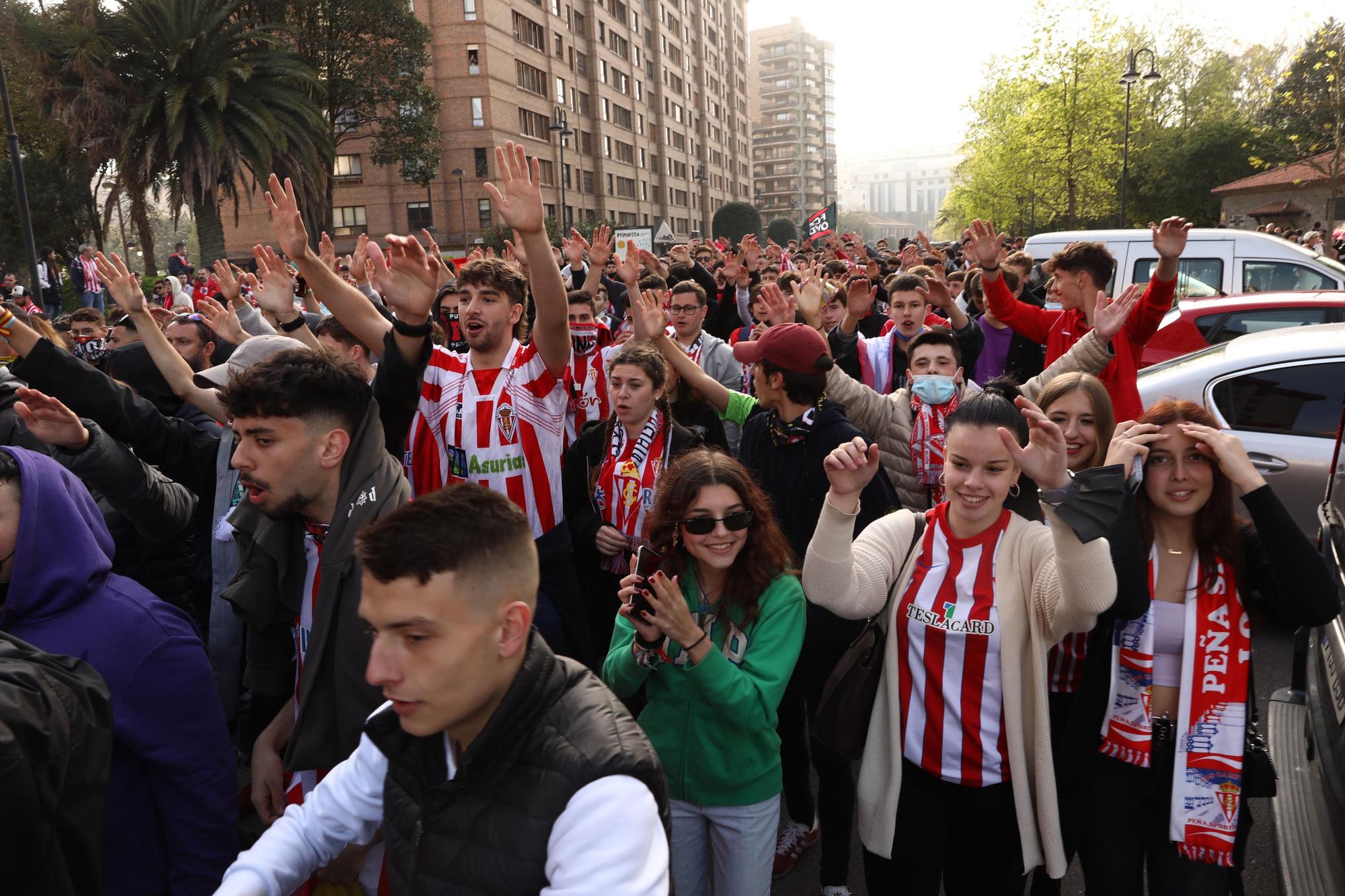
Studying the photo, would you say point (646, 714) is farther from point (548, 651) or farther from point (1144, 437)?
point (1144, 437)

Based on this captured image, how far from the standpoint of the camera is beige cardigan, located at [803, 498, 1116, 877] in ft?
7.68

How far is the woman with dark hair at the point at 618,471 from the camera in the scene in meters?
3.95

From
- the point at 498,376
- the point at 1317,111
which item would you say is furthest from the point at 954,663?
the point at 1317,111

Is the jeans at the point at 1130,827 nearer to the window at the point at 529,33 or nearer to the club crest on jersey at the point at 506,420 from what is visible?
the club crest on jersey at the point at 506,420

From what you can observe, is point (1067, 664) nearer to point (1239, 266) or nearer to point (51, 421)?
point (51, 421)

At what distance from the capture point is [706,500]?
2.69 metres

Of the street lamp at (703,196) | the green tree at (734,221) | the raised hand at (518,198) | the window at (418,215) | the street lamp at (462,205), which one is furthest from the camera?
the street lamp at (703,196)

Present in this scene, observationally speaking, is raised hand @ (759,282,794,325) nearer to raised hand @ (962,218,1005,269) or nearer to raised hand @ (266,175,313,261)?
raised hand @ (962,218,1005,269)

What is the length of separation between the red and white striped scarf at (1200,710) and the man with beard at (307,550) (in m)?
2.12

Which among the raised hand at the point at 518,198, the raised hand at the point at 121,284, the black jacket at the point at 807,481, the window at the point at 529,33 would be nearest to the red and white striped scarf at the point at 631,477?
the black jacket at the point at 807,481

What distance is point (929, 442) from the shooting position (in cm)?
414

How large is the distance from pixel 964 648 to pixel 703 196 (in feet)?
272

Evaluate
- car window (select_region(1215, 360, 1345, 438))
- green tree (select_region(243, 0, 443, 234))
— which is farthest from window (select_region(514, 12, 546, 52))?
car window (select_region(1215, 360, 1345, 438))

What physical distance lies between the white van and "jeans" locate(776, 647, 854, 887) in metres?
9.45
